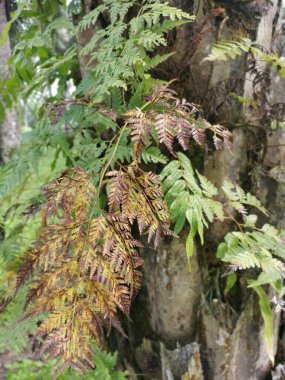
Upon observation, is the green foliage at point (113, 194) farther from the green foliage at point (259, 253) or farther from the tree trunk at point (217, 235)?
the tree trunk at point (217, 235)

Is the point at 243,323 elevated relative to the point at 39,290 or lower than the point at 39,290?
lower

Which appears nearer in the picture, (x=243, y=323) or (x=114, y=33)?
(x=114, y=33)

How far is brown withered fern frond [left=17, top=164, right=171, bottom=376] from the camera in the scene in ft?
2.88

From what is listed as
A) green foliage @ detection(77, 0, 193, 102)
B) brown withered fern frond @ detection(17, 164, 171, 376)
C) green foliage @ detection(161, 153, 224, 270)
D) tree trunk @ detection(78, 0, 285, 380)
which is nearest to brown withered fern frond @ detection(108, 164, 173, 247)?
brown withered fern frond @ detection(17, 164, 171, 376)

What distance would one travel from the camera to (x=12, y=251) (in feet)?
5.59

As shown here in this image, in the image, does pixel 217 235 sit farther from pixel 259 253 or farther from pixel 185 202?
pixel 185 202

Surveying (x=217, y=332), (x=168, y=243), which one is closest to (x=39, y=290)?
(x=168, y=243)

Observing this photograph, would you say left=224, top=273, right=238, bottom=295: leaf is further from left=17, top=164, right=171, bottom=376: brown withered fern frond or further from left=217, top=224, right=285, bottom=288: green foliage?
left=17, top=164, right=171, bottom=376: brown withered fern frond

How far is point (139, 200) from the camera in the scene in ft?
3.29

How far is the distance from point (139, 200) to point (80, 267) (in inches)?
9.5

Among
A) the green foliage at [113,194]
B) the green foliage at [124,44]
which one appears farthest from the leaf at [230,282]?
the green foliage at [124,44]

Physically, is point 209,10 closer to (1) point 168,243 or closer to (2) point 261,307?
(1) point 168,243

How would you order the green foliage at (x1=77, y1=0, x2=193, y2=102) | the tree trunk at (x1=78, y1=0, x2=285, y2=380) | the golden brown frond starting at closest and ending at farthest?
1. the golden brown frond
2. the green foliage at (x1=77, y1=0, x2=193, y2=102)
3. the tree trunk at (x1=78, y1=0, x2=285, y2=380)

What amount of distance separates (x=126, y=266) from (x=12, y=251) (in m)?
0.92
